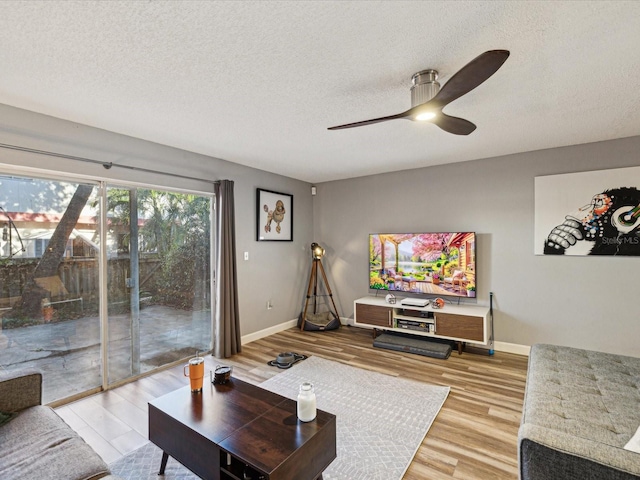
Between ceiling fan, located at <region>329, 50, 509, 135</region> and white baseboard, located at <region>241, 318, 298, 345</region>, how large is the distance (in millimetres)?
3315

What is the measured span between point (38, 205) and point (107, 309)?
1056 mm

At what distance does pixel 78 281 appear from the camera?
111 inches

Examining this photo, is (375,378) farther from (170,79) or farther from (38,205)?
(38,205)

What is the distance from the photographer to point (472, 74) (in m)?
1.52

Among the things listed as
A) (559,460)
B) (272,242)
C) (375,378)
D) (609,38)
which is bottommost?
(375,378)

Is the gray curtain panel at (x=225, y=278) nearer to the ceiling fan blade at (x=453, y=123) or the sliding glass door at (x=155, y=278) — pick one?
the sliding glass door at (x=155, y=278)

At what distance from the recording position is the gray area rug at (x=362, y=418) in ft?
6.22

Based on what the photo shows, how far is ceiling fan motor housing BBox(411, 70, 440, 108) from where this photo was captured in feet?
6.33

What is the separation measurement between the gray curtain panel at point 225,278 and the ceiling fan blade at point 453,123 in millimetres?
2523

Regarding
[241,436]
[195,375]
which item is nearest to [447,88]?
[241,436]

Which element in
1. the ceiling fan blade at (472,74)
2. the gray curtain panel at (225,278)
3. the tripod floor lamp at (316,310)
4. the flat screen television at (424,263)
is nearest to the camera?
the ceiling fan blade at (472,74)

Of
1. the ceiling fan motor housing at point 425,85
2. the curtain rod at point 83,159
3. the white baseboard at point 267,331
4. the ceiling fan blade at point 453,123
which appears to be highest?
the ceiling fan motor housing at point 425,85

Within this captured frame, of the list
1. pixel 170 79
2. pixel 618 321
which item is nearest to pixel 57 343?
pixel 170 79

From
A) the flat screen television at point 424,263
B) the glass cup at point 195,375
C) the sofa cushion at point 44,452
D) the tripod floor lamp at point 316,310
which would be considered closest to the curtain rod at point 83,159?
the sofa cushion at point 44,452
